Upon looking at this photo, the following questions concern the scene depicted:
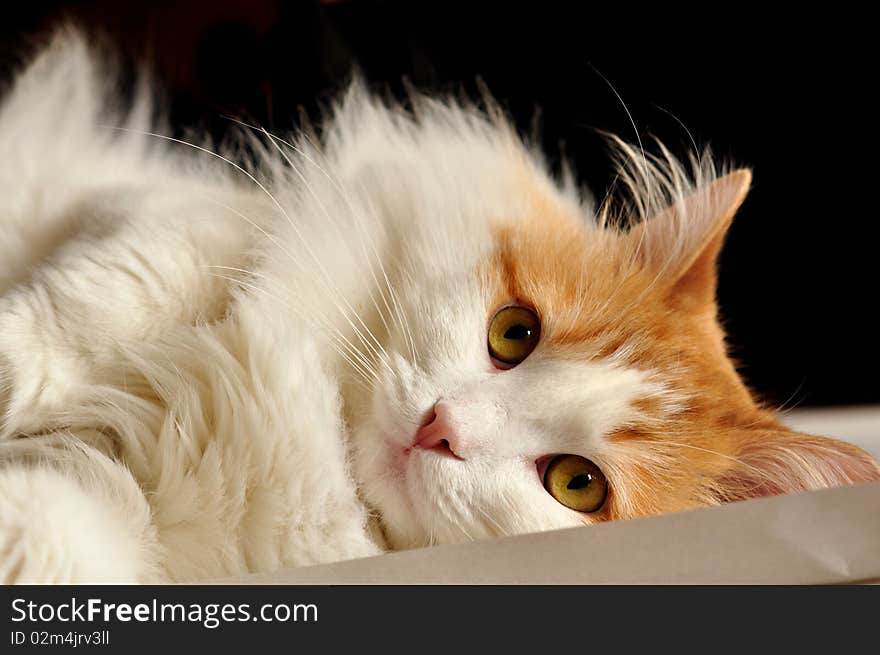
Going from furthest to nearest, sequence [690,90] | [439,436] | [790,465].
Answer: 1. [690,90]
2. [790,465]
3. [439,436]

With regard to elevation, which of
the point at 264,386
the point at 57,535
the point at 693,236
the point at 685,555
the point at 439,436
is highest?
the point at 693,236

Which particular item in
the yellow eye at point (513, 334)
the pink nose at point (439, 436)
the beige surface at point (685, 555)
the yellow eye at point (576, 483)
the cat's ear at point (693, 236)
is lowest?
the beige surface at point (685, 555)

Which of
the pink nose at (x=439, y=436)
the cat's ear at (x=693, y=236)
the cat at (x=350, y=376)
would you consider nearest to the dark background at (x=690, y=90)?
the cat's ear at (x=693, y=236)

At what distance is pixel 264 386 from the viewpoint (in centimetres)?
115

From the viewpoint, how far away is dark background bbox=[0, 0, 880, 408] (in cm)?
209

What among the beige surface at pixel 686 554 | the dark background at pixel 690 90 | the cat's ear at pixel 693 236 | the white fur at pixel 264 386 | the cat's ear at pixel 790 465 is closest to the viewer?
the beige surface at pixel 686 554

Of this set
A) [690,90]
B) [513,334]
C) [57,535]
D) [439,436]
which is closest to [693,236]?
[513,334]

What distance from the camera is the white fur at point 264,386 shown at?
42.0 inches

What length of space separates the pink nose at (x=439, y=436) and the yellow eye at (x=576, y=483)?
0.16 meters

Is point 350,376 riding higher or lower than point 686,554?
higher

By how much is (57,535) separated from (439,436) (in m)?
0.48

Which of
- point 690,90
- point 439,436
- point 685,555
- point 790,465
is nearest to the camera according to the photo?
point 685,555

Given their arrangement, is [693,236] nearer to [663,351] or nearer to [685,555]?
[663,351]

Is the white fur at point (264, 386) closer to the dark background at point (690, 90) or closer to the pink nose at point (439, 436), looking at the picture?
the pink nose at point (439, 436)
